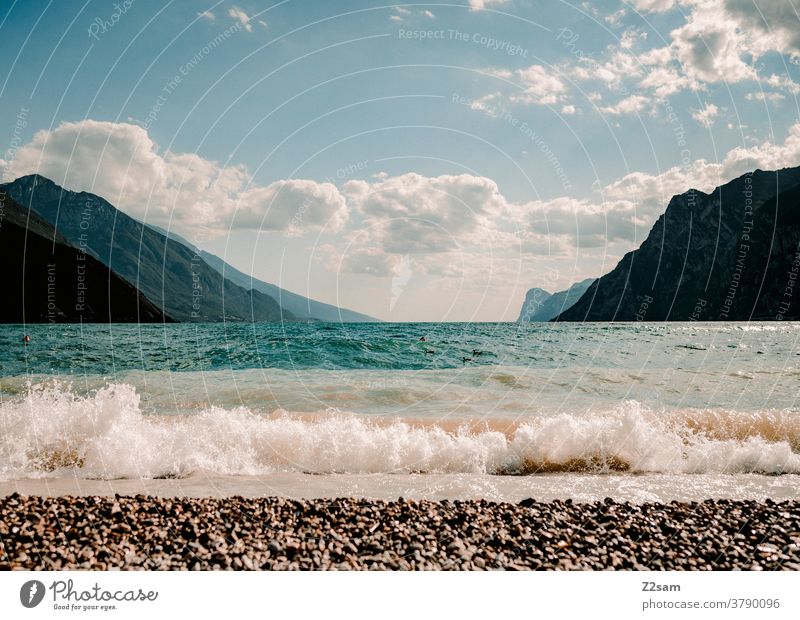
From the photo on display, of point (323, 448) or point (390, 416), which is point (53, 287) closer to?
point (390, 416)

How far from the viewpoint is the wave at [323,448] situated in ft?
40.8

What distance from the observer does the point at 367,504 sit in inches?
352

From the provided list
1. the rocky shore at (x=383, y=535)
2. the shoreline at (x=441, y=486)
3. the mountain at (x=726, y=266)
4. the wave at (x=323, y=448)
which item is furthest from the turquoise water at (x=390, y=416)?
the mountain at (x=726, y=266)

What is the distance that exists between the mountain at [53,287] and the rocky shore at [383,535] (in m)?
87.4

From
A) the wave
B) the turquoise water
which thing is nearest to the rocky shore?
the wave

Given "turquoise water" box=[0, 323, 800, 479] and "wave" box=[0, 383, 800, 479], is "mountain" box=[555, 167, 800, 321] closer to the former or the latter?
"turquoise water" box=[0, 323, 800, 479]

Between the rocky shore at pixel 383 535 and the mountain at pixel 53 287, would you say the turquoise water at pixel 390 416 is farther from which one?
the mountain at pixel 53 287

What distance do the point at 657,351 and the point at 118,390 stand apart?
47.9 m

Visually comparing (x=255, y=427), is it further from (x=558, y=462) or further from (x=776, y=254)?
(x=776, y=254)

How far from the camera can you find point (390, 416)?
1892 centimetres

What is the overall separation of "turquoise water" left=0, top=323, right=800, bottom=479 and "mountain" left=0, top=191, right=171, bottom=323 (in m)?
61.4

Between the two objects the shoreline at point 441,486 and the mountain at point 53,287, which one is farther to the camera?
the mountain at point 53,287

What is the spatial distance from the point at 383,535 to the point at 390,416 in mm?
11487

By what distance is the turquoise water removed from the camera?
13.0 metres
